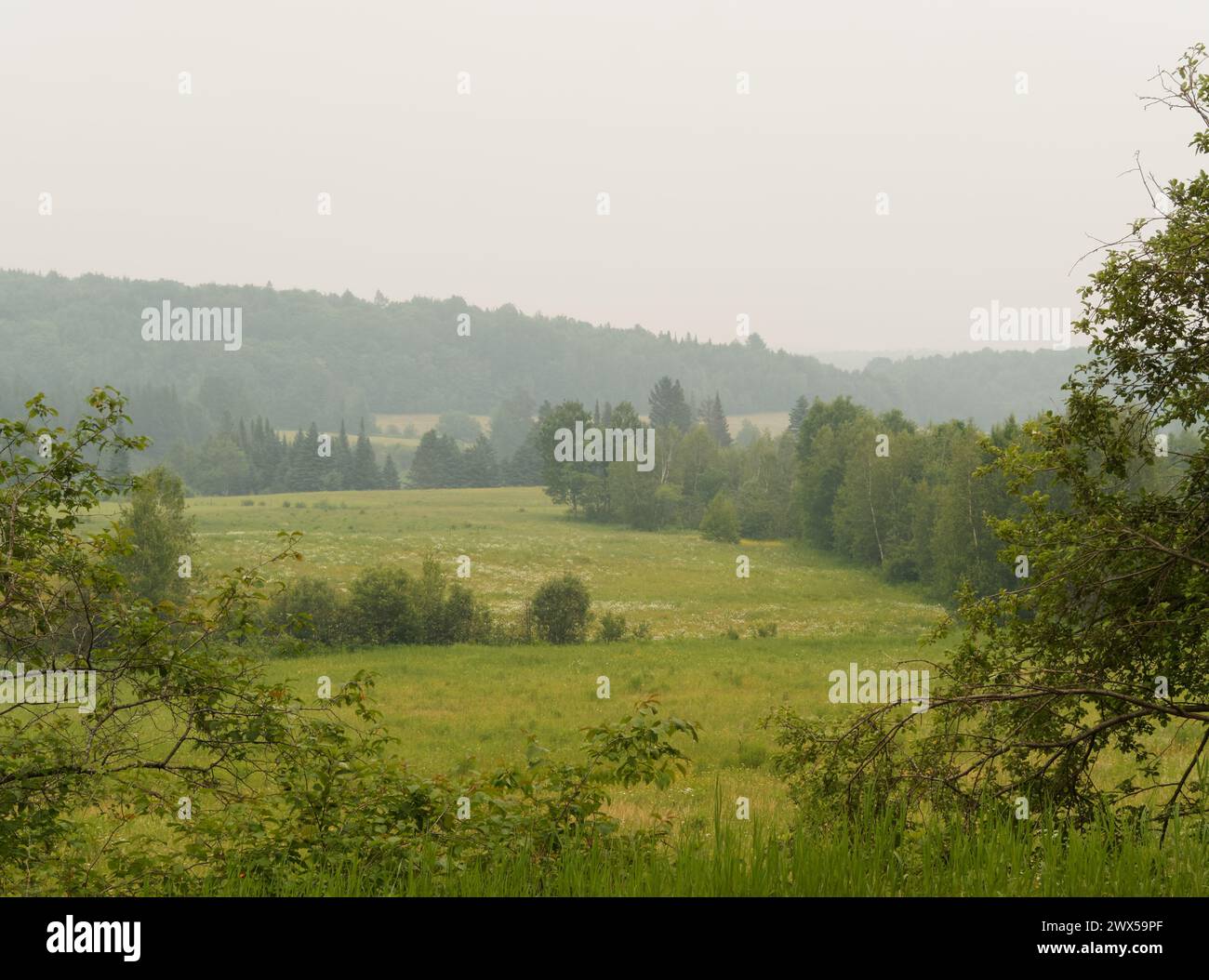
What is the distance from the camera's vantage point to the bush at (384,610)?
140 ft

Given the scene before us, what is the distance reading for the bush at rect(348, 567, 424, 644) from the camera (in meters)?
42.7

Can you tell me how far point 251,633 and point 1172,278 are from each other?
851cm

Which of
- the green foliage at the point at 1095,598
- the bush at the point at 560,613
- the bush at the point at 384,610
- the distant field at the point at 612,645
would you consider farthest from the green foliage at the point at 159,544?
the green foliage at the point at 1095,598

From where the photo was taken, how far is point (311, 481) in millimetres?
142875

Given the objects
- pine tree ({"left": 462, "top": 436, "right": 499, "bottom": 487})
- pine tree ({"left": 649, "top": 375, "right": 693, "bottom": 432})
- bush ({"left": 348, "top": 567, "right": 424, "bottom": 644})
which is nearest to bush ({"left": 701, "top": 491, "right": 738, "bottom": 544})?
bush ({"left": 348, "top": 567, "right": 424, "bottom": 644})

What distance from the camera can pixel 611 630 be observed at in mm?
46562

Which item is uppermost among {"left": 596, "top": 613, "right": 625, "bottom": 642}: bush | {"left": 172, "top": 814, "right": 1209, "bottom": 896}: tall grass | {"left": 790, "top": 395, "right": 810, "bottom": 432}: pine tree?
{"left": 790, "top": 395, "right": 810, "bottom": 432}: pine tree

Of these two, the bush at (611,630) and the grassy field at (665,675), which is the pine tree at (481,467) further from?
the bush at (611,630)

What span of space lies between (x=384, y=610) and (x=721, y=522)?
180ft

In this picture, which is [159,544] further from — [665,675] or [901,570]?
[901,570]

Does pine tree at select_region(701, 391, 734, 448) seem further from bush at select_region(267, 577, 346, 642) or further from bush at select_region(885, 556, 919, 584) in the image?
bush at select_region(267, 577, 346, 642)

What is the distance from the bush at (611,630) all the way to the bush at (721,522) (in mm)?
45836

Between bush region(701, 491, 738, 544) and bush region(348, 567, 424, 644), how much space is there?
52.7m

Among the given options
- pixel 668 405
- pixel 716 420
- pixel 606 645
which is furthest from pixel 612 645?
pixel 716 420
